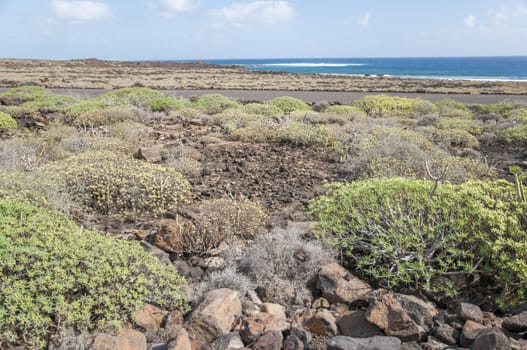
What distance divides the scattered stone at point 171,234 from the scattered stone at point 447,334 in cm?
242

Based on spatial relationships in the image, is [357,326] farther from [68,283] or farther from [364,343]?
[68,283]

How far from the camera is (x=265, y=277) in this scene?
376cm

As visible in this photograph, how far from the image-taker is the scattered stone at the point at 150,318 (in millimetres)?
3033

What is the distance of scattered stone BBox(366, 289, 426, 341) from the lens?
292 centimetres

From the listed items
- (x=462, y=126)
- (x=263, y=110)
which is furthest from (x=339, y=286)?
(x=263, y=110)

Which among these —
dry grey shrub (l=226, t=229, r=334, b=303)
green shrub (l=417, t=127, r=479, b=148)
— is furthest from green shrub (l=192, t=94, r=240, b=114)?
dry grey shrub (l=226, t=229, r=334, b=303)

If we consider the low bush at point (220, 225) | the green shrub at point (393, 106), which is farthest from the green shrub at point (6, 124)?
the green shrub at point (393, 106)

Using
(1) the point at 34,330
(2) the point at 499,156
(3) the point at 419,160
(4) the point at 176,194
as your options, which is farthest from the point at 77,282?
(2) the point at 499,156

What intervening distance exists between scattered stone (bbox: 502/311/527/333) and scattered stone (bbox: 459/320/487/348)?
0.14m

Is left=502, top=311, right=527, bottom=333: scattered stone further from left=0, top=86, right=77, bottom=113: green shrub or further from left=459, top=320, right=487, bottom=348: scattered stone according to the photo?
left=0, top=86, right=77, bottom=113: green shrub

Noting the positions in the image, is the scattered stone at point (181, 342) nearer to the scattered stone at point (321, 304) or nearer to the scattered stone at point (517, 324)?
the scattered stone at point (321, 304)

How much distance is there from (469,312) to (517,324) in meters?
0.32

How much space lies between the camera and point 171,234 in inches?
173

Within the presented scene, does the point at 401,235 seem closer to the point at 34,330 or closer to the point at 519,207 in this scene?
the point at 519,207
